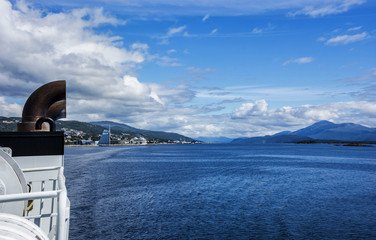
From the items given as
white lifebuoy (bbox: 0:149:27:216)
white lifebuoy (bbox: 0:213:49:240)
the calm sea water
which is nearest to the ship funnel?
white lifebuoy (bbox: 0:149:27:216)

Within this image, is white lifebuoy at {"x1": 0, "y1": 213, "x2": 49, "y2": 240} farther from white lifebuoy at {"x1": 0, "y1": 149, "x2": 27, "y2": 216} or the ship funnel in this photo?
Result: the ship funnel

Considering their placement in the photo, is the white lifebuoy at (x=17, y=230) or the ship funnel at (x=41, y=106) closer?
the white lifebuoy at (x=17, y=230)

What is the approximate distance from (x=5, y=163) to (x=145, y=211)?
23164 millimetres

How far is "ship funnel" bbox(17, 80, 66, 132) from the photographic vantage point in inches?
540

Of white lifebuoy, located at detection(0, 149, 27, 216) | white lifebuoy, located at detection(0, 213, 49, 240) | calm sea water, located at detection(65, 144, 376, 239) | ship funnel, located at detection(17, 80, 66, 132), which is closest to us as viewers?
white lifebuoy, located at detection(0, 213, 49, 240)

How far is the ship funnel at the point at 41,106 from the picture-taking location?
1373 centimetres

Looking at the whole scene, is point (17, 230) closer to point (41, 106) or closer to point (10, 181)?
point (10, 181)

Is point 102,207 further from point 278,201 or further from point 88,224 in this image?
point 278,201

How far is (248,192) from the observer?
37844mm

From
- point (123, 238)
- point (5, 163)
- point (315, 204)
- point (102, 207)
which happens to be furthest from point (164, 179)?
point (5, 163)

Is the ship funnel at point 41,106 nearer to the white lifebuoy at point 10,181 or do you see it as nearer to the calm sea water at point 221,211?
the white lifebuoy at point 10,181

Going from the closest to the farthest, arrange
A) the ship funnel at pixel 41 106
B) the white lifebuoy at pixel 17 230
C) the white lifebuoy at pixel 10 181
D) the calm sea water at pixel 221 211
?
the white lifebuoy at pixel 17 230 < the white lifebuoy at pixel 10 181 < the ship funnel at pixel 41 106 < the calm sea water at pixel 221 211

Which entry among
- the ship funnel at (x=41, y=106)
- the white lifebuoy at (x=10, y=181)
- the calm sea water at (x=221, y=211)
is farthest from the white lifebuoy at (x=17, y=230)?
the calm sea water at (x=221, y=211)

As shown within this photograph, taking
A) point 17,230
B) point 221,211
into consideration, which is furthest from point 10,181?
point 221,211
